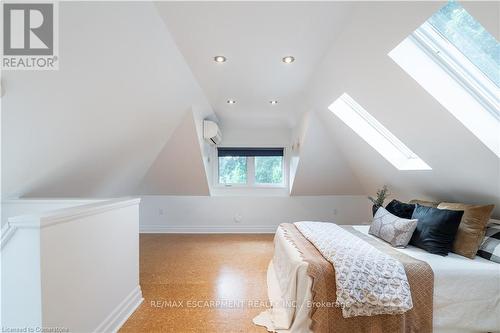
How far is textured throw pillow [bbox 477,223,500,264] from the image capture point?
71.2 inches

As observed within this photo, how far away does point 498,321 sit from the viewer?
5.37ft

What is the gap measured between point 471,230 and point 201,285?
2.57 m

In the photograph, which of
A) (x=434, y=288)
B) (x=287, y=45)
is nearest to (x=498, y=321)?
(x=434, y=288)

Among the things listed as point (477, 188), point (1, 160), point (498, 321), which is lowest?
point (498, 321)

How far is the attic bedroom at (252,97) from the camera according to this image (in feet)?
4.24

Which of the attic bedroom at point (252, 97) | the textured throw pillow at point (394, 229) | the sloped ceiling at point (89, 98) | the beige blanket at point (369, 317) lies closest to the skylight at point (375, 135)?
the attic bedroom at point (252, 97)

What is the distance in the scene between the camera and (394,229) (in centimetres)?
218

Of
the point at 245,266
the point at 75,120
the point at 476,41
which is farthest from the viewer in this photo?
the point at 245,266

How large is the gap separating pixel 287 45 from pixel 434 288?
2100 mm

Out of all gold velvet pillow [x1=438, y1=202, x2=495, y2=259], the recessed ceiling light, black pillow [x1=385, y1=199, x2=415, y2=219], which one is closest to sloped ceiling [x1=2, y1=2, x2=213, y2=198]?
the recessed ceiling light

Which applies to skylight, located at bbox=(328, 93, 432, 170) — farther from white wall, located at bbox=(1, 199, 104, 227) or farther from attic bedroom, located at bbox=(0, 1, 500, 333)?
white wall, located at bbox=(1, 199, 104, 227)

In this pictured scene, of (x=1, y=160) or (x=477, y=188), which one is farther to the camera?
(x=477, y=188)

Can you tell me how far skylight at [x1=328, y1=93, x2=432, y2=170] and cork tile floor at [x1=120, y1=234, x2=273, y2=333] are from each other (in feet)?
6.98

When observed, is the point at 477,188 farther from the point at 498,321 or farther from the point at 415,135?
the point at 498,321
